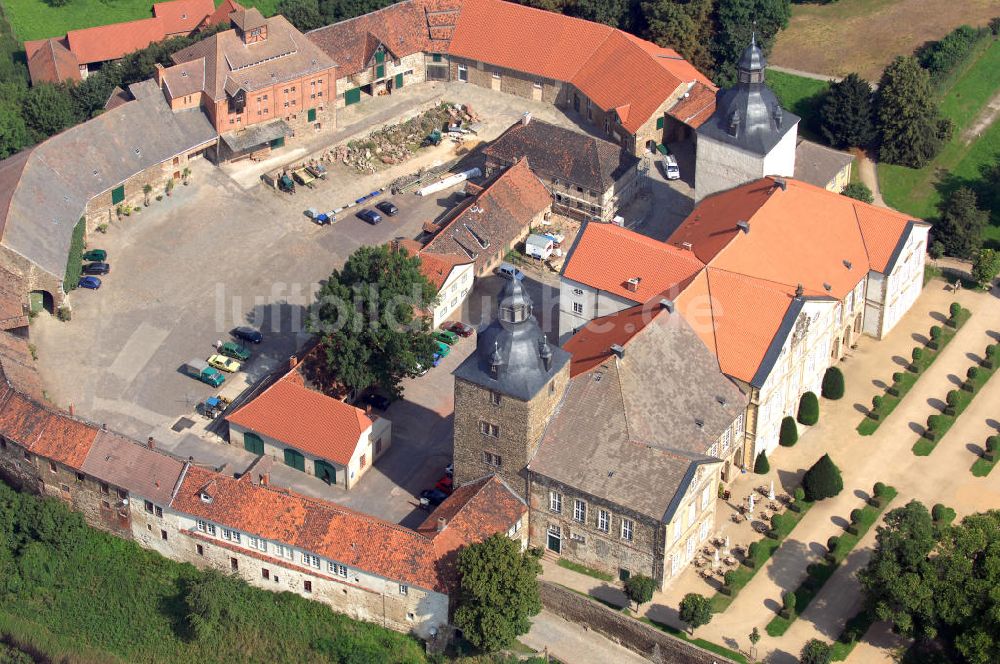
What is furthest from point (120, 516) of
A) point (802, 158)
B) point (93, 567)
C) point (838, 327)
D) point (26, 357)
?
point (802, 158)

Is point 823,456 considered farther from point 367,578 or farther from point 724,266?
point 367,578

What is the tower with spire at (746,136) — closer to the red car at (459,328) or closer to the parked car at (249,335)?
the red car at (459,328)

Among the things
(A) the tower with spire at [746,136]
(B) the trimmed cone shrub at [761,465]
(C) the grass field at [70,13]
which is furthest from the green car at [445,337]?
(C) the grass field at [70,13]

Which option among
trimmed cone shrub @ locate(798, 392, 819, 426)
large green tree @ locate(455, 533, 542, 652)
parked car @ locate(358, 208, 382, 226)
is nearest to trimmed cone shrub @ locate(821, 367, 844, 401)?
trimmed cone shrub @ locate(798, 392, 819, 426)

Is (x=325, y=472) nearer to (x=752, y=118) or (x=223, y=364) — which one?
(x=223, y=364)

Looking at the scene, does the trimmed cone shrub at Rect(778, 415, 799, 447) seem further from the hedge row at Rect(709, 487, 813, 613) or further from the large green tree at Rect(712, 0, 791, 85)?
the large green tree at Rect(712, 0, 791, 85)

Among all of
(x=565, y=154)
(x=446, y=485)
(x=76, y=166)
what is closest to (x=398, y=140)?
(x=565, y=154)
